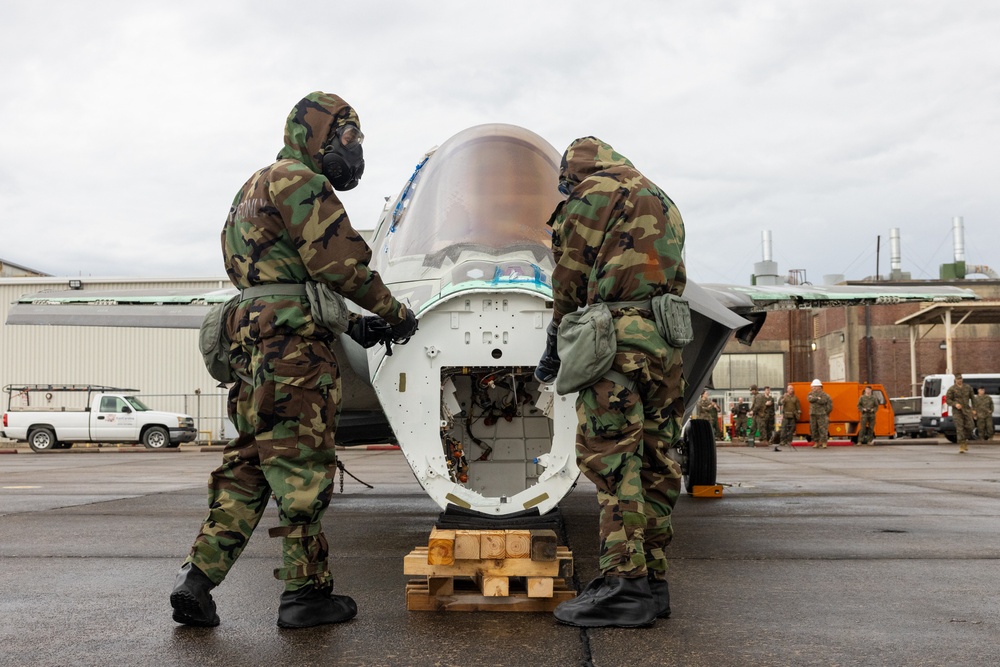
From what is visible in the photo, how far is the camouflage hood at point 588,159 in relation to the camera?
424cm

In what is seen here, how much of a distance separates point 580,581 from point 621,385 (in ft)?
4.40

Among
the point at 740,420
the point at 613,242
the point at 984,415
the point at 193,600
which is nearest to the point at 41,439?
the point at 740,420

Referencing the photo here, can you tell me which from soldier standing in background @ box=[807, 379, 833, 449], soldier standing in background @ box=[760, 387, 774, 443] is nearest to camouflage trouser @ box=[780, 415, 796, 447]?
soldier standing in background @ box=[760, 387, 774, 443]

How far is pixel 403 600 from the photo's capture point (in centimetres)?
427

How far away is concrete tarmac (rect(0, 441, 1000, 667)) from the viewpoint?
131 inches

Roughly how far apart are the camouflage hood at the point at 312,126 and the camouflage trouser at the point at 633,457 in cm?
162

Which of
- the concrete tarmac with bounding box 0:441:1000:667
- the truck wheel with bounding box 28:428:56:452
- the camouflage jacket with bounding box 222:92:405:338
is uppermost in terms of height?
the camouflage jacket with bounding box 222:92:405:338

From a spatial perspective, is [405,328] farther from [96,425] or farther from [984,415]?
[984,415]

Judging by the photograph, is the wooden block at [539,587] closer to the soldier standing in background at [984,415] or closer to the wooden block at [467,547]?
the wooden block at [467,547]

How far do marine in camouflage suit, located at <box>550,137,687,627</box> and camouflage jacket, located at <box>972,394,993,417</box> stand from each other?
25799mm

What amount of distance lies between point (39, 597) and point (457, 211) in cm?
311

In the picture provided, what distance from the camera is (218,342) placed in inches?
163

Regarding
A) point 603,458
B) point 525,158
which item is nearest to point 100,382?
point 525,158

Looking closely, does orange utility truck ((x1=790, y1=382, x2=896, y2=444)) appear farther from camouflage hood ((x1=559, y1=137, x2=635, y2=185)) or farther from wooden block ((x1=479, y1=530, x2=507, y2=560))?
wooden block ((x1=479, y1=530, x2=507, y2=560))
